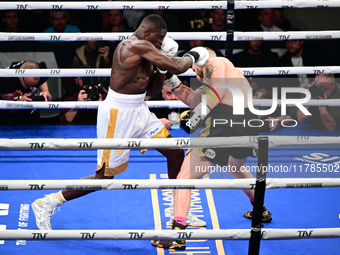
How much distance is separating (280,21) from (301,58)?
2.57 ft

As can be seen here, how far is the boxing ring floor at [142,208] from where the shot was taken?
288 cm

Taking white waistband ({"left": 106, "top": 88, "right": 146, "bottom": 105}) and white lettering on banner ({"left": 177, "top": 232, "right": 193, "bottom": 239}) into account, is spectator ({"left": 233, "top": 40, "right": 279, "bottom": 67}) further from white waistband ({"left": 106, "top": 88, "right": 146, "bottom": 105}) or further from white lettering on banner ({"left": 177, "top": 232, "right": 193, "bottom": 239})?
white lettering on banner ({"left": 177, "top": 232, "right": 193, "bottom": 239})

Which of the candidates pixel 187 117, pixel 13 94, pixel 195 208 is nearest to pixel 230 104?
pixel 187 117

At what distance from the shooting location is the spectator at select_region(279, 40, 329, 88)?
17.9 ft

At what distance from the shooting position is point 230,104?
10.4ft

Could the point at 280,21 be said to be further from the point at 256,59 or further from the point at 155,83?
the point at 155,83

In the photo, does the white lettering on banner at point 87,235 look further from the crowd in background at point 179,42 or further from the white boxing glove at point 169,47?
the crowd in background at point 179,42

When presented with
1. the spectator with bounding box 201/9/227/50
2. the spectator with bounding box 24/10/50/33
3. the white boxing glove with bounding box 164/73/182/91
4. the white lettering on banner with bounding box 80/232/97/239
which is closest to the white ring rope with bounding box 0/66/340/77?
the white boxing glove with bounding box 164/73/182/91

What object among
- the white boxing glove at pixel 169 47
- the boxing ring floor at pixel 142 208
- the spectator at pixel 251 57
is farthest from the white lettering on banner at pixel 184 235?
the spectator at pixel 251 57

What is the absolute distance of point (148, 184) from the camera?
6.79 ft

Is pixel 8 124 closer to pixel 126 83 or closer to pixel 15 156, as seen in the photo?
pixel 15 156

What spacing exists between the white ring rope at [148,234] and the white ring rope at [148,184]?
8.8 inches

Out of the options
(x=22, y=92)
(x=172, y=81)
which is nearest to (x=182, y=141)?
(x=172, y=81)

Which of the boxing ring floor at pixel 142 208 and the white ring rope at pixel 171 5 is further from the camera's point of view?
the white ring rope at pixel 171 5
